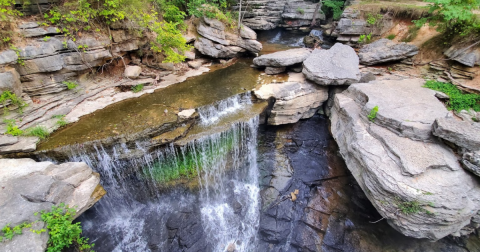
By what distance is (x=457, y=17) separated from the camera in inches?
286

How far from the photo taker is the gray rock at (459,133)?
461 cm

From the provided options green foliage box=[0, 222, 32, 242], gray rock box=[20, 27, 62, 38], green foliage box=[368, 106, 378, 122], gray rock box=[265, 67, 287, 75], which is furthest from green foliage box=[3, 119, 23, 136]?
green foliage box=[368, 106, 378, 122]

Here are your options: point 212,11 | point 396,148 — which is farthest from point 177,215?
point 212,11

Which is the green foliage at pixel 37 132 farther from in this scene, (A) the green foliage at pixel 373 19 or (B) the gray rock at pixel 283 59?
(A) the green foliage at pixel 373 19

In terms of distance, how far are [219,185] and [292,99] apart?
3999mm

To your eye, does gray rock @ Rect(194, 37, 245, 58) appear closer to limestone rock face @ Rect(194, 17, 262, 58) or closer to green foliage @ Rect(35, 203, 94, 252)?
limestone rock face @ Rect(194, 17, 262, 58)

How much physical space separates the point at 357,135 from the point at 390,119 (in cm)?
90

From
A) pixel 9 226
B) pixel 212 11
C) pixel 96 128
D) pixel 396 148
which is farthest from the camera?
pixel 212 11

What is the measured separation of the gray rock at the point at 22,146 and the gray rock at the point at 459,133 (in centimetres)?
950

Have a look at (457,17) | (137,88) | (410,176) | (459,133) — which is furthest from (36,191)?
(457,17)

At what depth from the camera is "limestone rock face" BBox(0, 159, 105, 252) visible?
380cm

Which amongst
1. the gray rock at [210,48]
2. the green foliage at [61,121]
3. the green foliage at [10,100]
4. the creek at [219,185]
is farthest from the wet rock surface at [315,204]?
the green foliage at [10,100]

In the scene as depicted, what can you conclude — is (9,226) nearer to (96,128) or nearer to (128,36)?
(96,128)

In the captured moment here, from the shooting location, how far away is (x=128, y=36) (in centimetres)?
861
